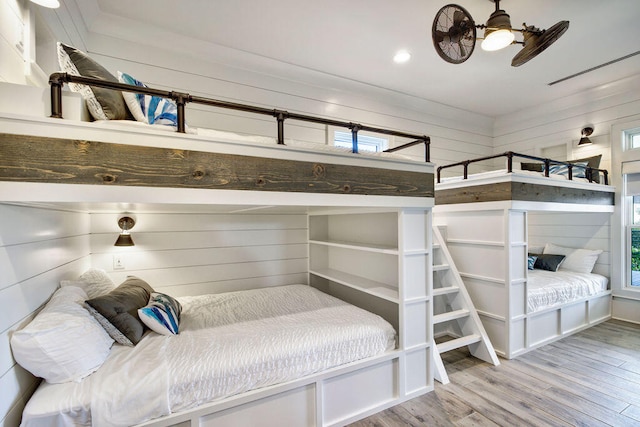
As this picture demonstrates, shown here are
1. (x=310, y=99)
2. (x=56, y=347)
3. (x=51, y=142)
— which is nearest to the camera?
(x=51, y=142)

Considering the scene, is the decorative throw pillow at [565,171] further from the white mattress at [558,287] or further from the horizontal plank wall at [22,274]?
the horizontal plank wall at [22,274]

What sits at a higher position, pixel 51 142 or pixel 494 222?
pixel 51 142

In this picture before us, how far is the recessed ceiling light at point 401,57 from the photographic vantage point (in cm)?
284

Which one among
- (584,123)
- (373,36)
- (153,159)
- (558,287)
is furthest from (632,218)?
(153,159)

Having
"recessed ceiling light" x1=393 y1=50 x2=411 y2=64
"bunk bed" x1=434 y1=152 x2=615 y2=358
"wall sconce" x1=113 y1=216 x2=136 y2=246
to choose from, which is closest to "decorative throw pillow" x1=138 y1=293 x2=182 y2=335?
"wall sconce" x1=113 y1=216 x2=136 y2=246

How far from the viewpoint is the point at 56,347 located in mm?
1249

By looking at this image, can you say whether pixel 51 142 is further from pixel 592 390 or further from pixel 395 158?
pixel 592 390

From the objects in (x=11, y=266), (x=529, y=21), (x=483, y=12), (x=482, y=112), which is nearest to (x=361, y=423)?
(x=11, y=266)

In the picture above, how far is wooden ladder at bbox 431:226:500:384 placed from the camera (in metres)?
2.53

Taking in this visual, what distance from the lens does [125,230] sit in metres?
2.46

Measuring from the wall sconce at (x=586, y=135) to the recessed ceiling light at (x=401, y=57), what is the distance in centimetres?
274

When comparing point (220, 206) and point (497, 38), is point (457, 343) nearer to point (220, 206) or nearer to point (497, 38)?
point (220, 206)

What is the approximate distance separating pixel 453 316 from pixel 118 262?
302cm

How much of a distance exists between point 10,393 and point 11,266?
1.71 ft
